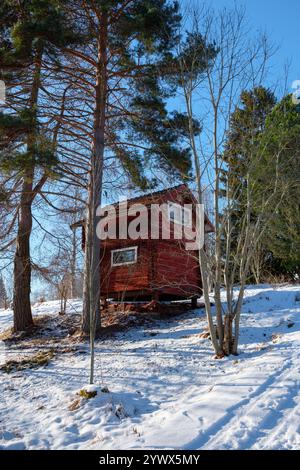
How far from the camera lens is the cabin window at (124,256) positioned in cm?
1411

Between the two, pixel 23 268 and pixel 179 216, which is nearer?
pixel 23 268

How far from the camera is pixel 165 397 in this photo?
577cm

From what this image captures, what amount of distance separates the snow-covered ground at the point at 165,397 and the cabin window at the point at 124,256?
15.4ft

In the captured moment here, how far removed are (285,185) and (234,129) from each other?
173cm

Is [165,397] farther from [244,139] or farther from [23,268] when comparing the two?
[23,268]

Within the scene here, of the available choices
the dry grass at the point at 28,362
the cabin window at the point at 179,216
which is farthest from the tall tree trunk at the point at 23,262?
the cabin window at the point at 179,216

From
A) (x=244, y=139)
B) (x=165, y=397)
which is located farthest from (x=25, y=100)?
(x=165, y=397)

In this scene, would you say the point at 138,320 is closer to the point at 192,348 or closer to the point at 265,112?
the point at 192,348

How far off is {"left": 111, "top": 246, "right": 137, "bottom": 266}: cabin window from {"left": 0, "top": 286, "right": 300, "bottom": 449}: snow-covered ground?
4705 millimetres

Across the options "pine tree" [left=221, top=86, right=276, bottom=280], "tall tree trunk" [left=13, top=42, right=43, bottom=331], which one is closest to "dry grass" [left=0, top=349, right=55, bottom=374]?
"tall tree trunk" [left=13, top=42, right=43, bottom=331]

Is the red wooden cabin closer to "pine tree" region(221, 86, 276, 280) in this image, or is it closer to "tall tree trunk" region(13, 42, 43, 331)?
"tall tree trunk" region(13, 42, 43, 331)

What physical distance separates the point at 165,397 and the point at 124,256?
8.87m

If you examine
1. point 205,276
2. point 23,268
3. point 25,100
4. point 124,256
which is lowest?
point 205,276

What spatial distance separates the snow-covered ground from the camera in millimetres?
4176
